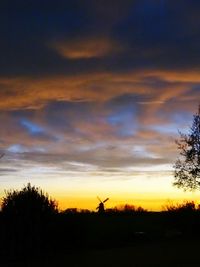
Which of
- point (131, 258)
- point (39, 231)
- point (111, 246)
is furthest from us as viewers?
point (111, 246)

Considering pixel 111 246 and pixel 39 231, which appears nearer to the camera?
pixel 39 231

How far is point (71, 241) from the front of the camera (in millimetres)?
42219

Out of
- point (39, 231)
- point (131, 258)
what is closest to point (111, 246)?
point (39, 231)

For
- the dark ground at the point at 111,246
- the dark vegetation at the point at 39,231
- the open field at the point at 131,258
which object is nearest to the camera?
the open field at the point at 131,258

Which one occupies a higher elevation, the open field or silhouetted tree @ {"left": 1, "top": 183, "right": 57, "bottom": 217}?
silhouetted tree @ {"left": 1, "top": 183, "right": 57, "bottom": 217}

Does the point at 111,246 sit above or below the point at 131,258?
above

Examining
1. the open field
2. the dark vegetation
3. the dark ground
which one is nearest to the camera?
the open field

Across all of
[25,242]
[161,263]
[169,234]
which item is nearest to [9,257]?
[25,242]

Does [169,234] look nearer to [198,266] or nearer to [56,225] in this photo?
[56,225]

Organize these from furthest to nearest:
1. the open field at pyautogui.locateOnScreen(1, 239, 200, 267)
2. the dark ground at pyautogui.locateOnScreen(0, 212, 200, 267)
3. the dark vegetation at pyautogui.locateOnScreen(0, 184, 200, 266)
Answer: the dark vegetation at pyautogui.locateOnScreen(0, 184, 200, 266) → the dark ground at pyautogui.locateOnScreen(0, 212, 200, 267) → the open field at pyautogui.locateOnScreen(1, 239, 200, 267)

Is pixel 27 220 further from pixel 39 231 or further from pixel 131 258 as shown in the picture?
pixel 131 258

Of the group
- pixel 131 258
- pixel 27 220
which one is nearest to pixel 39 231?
pixel 27 220

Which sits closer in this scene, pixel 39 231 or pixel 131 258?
pixel 131 258

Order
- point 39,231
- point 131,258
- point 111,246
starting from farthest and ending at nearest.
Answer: point 111,246 < point 39,231 < point 131,258
